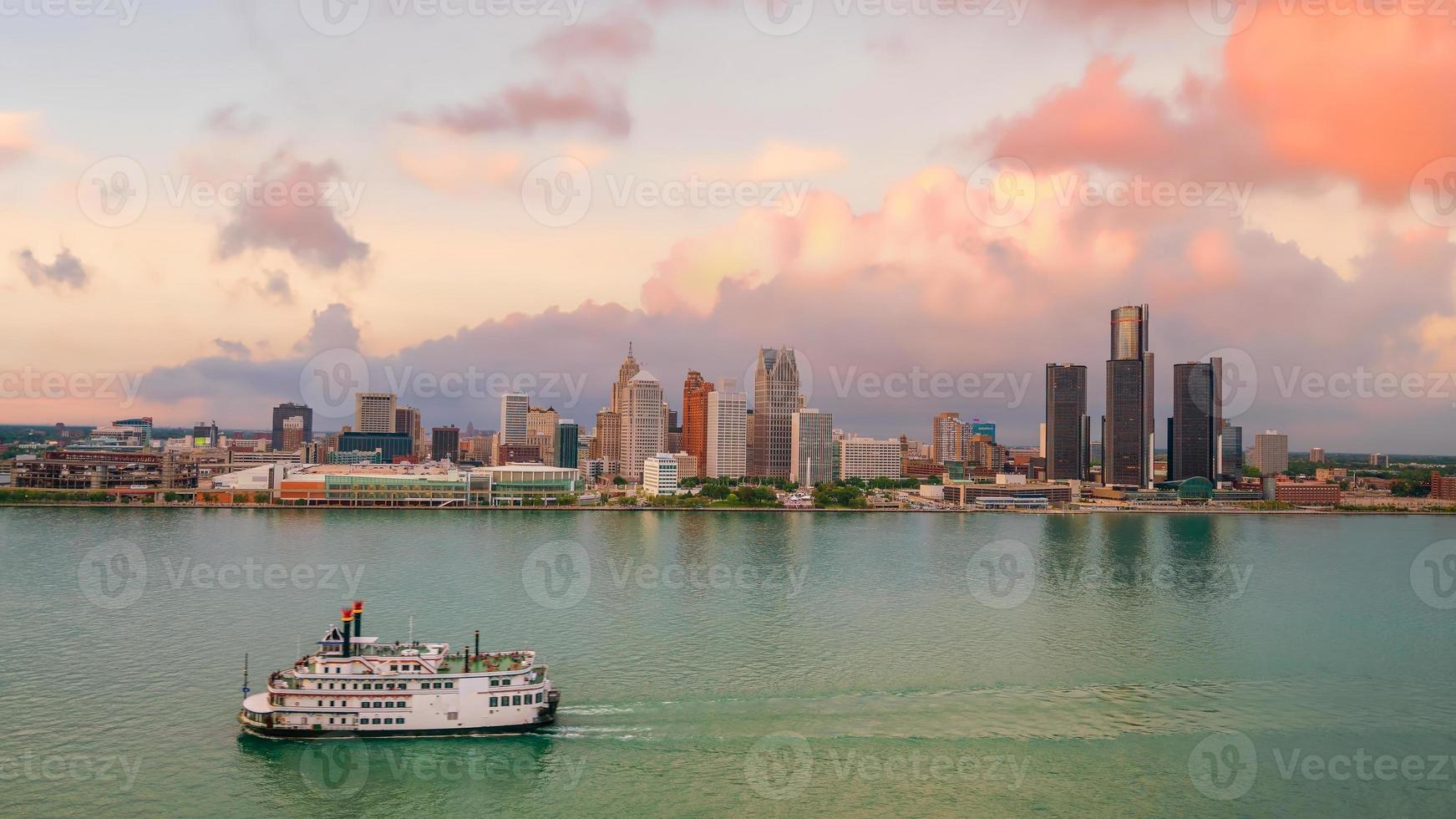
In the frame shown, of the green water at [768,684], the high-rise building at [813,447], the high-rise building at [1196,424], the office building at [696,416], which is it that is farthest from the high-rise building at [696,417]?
the green water at [768,684]

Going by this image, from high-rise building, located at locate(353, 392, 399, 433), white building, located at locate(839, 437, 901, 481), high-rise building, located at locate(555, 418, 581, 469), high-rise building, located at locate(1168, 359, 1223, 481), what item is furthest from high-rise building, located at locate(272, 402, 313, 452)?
high-rise building, located at locate(1168, 359, 1223, 481)

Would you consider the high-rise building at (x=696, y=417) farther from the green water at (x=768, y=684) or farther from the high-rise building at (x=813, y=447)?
the green water at (x=768, y=684)

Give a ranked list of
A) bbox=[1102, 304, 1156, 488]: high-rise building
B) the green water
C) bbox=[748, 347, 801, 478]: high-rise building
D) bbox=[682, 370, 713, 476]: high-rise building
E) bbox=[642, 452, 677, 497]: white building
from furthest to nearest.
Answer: bbox=[682, 370, 713, 476]: high-rise building, bbox=[748, 347, 801, 478]: high-rise building, bbox=[1102, 304, 1156, 488]: high-rise building, bbox=[642, 452, 677, 497]: white building, the green water

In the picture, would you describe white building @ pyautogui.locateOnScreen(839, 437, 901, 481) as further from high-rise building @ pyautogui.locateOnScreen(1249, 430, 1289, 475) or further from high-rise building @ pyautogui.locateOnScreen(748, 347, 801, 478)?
high-rise building @ pyautogui.locateOnScreen(1249, 430, 1289, 475)

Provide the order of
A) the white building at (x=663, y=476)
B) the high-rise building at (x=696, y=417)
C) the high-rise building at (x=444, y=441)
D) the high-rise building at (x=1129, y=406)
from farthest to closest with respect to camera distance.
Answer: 1. the high-rise building at (x=444, y=441)
2. the high-rise building at (x=696, y=417)
3. the high-rise building at (x=1129, y=406)
4. the white building at (x=663, y=476)

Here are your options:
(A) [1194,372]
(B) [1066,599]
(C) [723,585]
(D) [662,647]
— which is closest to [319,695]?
(D) [662,647]
